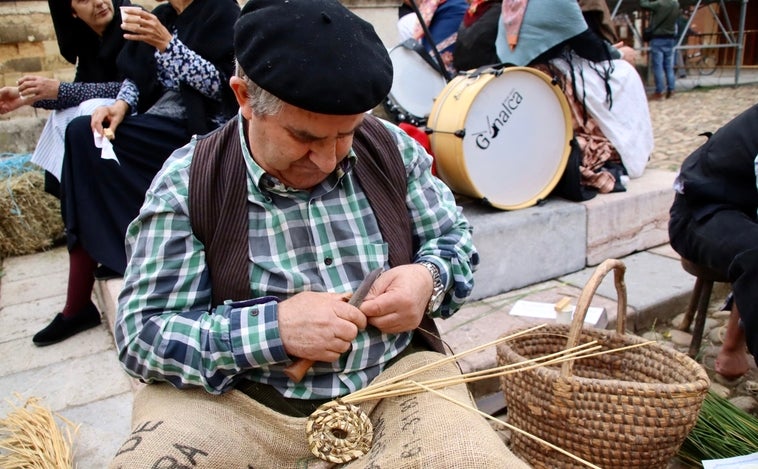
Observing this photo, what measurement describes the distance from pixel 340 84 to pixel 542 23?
2706 mm

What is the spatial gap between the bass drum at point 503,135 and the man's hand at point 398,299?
192cm

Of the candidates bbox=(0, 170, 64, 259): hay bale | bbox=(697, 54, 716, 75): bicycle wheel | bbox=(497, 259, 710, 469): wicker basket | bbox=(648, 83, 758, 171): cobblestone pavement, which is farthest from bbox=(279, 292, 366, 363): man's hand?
bbox=(697, 54, 716, 75): bicycle wheel

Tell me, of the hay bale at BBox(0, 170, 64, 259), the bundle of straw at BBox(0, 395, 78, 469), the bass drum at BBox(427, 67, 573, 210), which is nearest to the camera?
the bundle of straw at BBox(0, 395, 78, 469)

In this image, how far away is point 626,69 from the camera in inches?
155

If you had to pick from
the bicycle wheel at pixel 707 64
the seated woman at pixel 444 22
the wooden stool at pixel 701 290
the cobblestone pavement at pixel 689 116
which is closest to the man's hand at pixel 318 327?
the wooden stool at pixel 701 290

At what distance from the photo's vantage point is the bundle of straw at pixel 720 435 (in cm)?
200

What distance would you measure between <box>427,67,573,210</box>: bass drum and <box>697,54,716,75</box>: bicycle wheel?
14693 mm

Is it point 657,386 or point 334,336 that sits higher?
point 334,336

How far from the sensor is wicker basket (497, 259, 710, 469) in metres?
1.71

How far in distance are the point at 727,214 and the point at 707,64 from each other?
1775 centimetres

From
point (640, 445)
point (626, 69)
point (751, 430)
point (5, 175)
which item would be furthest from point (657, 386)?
point (5, 175)

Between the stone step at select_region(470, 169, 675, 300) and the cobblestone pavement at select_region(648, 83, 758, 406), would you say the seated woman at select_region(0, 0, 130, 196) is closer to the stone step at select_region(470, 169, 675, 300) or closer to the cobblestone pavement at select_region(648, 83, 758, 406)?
the stone step at select_region(470, 169, 675, 300)

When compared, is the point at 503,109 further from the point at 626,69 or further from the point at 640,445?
the point at 640,445

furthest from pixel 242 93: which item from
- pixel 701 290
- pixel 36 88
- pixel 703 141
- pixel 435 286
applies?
pixel 703 141
